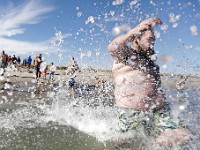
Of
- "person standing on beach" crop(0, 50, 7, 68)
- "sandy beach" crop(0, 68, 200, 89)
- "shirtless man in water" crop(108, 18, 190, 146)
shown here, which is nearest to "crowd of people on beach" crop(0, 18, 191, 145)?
"shirtless man in water" crop(108, 18, 190, 146)

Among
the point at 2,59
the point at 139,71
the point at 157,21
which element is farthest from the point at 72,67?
the point at 157,21

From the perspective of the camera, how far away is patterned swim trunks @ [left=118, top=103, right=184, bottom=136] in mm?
4412

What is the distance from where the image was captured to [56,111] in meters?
8.31

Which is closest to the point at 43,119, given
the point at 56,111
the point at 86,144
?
the point at 56,111

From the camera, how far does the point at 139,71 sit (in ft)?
15.2

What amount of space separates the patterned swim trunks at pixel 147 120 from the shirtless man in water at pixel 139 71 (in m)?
0.05

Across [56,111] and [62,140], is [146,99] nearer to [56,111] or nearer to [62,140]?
[62,140]

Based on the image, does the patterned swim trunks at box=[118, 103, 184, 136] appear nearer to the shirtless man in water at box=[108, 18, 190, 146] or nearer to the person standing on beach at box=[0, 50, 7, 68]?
the shirtless man in water at box=[108, 18, 190, 146]

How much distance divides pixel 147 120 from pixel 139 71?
2.41 ft

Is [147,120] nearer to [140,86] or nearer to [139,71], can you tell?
[140,86]

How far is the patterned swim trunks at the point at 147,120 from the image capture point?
4412 mm

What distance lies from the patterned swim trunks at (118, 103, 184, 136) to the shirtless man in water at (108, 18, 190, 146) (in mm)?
53

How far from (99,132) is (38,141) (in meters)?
1.16

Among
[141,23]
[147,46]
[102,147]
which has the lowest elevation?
[102,147]
